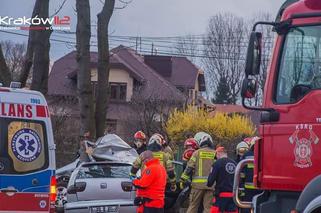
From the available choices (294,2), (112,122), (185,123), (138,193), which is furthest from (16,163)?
(112,122)

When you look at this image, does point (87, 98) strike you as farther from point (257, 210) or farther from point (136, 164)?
point (257, 210)

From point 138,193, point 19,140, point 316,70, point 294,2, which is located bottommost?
point 138,193

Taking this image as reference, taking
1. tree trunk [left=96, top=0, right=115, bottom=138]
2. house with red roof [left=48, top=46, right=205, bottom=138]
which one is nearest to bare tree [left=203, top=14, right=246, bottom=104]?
house with red roof [left=48, top=46, right=205, bottom=138]

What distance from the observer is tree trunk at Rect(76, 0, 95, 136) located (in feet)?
67.1

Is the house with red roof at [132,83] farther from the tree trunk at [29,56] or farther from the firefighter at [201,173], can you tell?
the firefighter at [201,173]

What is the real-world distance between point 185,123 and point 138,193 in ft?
73.9

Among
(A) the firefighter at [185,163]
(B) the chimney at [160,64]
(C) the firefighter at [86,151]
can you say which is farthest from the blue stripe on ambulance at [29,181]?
(B) the chimney at [160,64]

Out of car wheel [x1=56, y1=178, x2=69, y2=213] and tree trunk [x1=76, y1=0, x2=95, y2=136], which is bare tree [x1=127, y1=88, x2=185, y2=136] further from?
car wheel [x1=56, y1=178, x2=69, y2=213]

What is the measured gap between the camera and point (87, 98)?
20.4 meters

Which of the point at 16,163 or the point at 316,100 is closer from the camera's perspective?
the point at 316,100

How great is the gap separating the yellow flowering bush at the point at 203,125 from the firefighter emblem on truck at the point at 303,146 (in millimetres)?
24166

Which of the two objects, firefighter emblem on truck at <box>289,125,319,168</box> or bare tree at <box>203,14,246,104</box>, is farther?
bare tree at <box>203,14,246,104</box>

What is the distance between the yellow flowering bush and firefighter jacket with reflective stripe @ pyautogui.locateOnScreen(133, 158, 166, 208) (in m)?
19.4

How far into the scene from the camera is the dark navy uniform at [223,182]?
1230 cm
